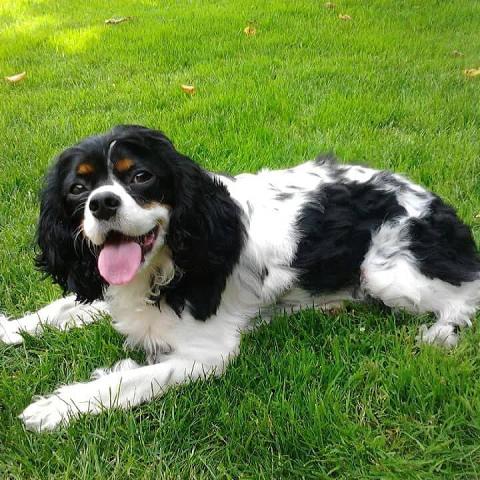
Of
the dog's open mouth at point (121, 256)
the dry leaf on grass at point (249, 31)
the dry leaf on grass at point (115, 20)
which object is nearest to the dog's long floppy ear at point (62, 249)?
the dog's open mouth at point (121, 256)

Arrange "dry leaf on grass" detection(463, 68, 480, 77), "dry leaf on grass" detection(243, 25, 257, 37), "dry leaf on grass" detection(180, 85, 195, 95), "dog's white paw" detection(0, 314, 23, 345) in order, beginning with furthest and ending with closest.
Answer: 1. "dry leaf on grass" detection(243, 25, 257, 37)
2. "dry leaf on grass" detection(463, 68, 480, 77)
3. "dry leaf on grass" detection(180, 85, 195, 95)
4. "dog's white paw" detection(0, 314, 23, 345)

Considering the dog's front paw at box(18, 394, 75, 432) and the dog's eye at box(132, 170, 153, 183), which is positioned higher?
the dog's eye at box(132, 170, 153, 183)

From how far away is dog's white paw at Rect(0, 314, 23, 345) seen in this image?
10.3 feet

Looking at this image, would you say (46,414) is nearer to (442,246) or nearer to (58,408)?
(58,408)

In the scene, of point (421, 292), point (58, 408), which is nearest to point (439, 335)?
point (421, 292)

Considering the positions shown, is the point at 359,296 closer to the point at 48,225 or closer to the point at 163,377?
the point at 163,377

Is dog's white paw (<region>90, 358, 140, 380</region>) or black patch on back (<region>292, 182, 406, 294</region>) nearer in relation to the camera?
dog's white paw (<region>90, 358, 140, 380</region>)

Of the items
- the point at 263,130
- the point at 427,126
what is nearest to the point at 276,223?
the point at 263,130

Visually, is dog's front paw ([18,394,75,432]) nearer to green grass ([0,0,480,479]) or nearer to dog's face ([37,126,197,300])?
green grass ([0,0,480,479])

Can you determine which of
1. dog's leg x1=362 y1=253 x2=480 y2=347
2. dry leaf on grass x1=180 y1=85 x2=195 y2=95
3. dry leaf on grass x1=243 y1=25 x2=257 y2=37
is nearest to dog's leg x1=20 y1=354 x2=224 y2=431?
dog's leg x1=362 y1=253 x2=480 y2=347

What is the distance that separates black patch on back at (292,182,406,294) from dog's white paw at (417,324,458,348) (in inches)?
19.7

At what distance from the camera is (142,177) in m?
2.66

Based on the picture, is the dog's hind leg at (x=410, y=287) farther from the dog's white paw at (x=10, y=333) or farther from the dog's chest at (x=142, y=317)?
the dog's white paw at (x=10, y=333)

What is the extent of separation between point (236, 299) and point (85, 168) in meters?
1.08
